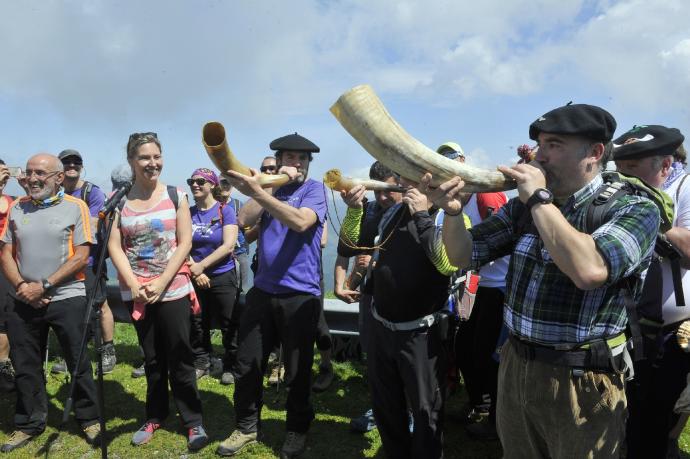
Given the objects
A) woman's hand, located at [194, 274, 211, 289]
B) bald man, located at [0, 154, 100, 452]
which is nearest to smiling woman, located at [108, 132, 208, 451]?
bald man, located at [0, 154, 100, 452]

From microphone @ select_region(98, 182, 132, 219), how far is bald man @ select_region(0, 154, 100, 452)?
72cm

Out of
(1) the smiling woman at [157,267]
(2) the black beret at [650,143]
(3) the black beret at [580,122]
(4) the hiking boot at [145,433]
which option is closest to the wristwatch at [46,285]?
(1) the smiling woman at [157,267]

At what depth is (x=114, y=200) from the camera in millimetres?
3730

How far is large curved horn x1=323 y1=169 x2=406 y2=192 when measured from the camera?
2.89 metres

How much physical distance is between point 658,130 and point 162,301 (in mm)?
3736

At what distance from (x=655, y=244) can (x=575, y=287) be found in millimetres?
611

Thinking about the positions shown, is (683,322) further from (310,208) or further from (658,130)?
(310,208)

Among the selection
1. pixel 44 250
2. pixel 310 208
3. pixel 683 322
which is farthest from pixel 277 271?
pixel 683 322

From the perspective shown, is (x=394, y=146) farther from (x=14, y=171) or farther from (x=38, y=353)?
(x=14, y=171)

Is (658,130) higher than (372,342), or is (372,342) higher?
Result: (658,130)

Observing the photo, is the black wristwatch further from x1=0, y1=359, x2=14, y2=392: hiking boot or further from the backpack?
x1=0, y1=359, x2=14, y2=392: hiking boot

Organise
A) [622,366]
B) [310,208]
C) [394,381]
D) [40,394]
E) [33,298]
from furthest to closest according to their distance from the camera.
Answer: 1. [40,394]
2. [33,298]
3. [310,208]
4. [394,381]
5. [622,366]

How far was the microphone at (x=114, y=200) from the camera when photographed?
12.0 ft

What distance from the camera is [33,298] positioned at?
4102 millimetres
